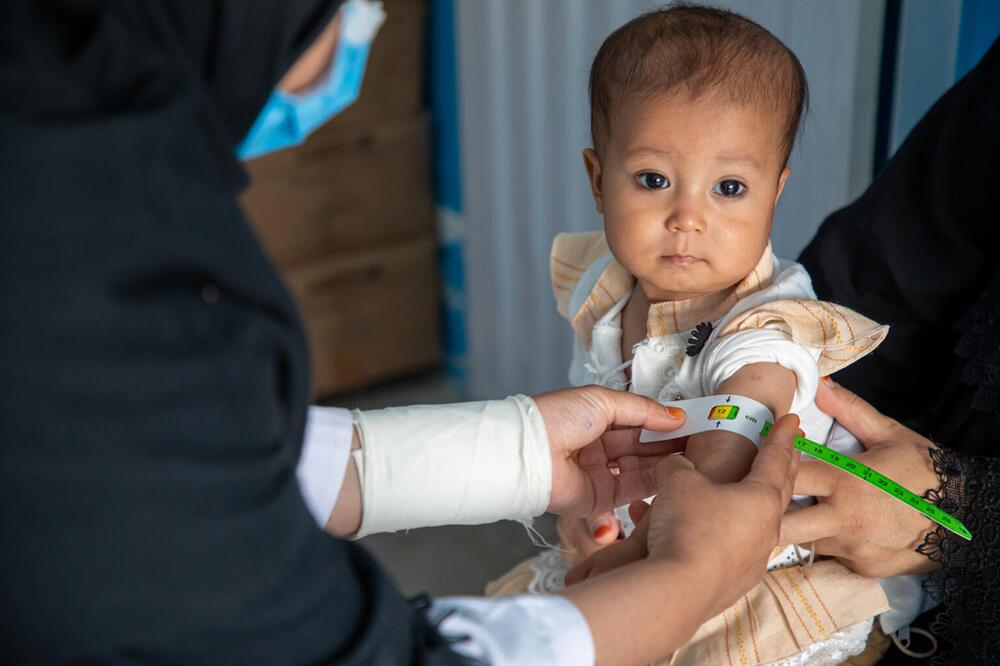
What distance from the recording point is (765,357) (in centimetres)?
104

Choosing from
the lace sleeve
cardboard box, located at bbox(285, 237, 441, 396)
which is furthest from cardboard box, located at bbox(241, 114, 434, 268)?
the lace sleeve

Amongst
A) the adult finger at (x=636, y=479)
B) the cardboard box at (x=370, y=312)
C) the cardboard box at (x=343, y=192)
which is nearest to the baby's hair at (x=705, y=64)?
the adult finger at (x=636, y=479)

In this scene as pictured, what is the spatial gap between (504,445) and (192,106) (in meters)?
0.50

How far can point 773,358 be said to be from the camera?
3.43 feet

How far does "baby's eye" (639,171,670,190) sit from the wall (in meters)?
0.74

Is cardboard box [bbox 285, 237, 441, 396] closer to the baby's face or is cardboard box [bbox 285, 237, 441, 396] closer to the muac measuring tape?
the baby's face

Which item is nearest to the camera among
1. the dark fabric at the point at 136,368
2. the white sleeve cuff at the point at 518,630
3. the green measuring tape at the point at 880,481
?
the dark fabric at the point at 136,368

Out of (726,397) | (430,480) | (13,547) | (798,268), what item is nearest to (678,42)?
(798,268)

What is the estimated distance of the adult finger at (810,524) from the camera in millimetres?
1000

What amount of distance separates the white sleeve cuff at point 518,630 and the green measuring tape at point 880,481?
0.33m

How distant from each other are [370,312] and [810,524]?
2.05 meters

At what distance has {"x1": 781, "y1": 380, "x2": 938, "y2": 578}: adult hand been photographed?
1.03 m

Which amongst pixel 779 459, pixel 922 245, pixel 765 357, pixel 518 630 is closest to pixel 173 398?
pixel 518 630

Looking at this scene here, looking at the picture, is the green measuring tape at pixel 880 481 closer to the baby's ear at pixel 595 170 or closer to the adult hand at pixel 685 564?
the adult hand at pixel 685 564
